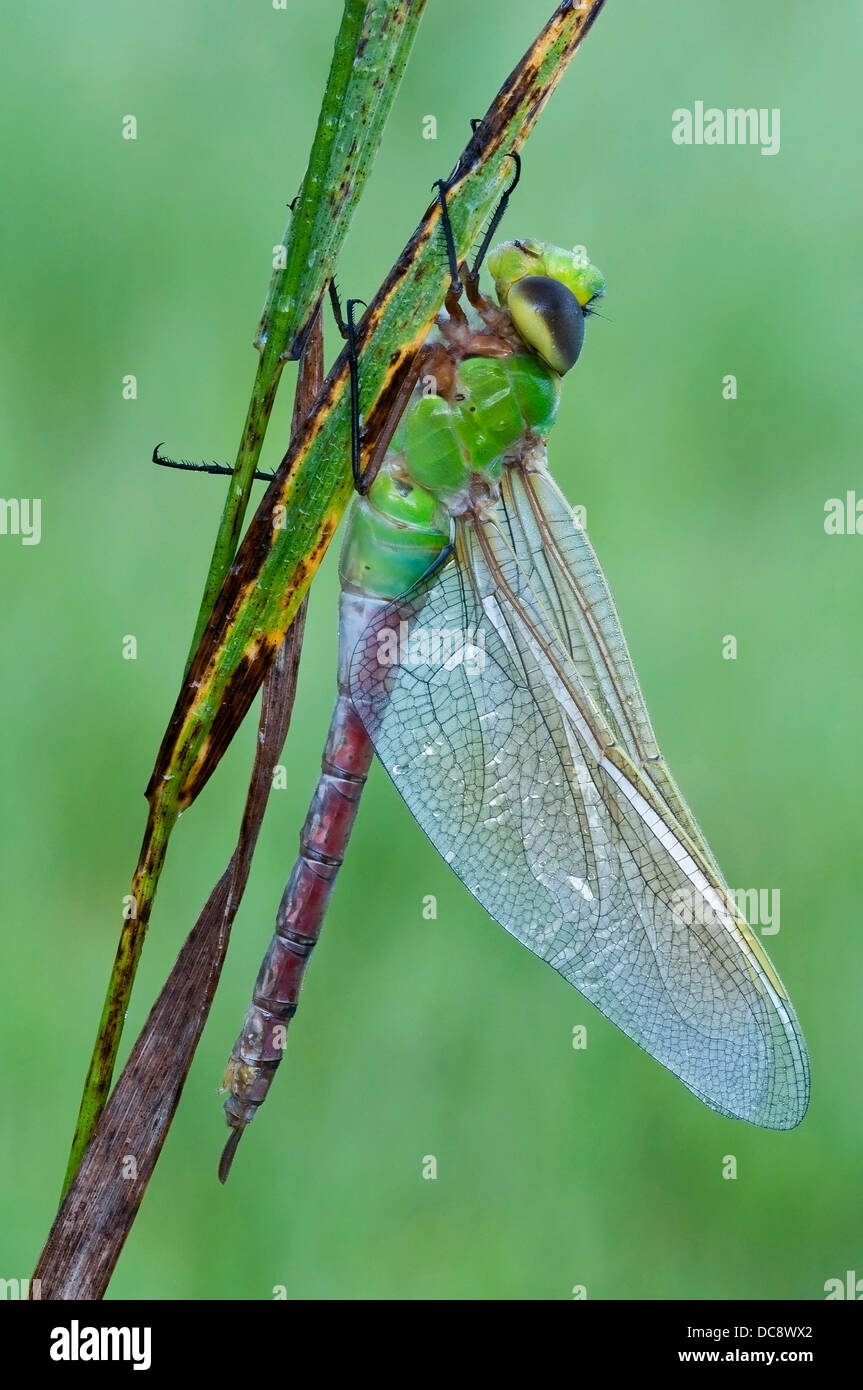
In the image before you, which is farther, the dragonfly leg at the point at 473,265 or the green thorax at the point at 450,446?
the green thorax at the point at 450,446

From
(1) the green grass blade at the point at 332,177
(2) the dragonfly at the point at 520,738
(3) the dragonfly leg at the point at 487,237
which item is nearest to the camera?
(1) the green grass blade at the point at 332,177

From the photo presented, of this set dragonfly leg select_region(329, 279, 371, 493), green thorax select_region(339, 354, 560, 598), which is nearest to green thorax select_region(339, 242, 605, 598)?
green thorax select_region(339, 354, 560, 598)

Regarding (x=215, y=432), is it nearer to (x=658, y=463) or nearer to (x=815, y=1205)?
(x=658, y=463)

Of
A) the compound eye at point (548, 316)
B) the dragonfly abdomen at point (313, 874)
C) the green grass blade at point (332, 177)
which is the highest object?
the compound eye at point (548, 316)

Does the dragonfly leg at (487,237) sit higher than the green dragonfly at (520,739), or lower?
higher

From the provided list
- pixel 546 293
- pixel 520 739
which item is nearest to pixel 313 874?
pixel 520 739

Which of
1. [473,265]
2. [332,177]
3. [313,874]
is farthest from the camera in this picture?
[313,874]

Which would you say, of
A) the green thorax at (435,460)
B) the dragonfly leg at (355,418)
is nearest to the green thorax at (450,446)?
the green thorax at (435,460)

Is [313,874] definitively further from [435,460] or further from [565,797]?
[435,460]

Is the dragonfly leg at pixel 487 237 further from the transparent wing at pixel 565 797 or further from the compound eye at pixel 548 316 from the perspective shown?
the transparent wing at pixel 565 797
